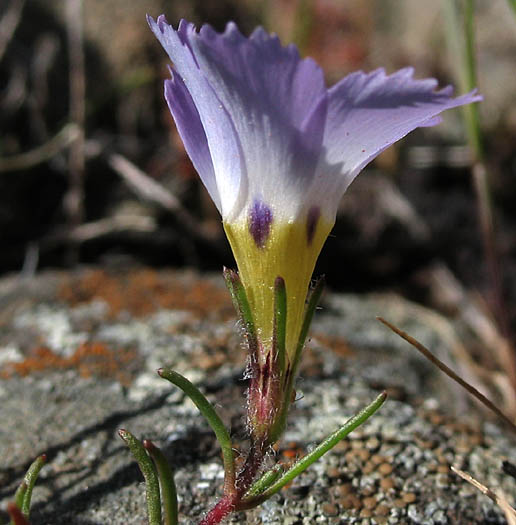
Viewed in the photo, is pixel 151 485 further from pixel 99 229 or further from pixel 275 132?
pixel 99 229

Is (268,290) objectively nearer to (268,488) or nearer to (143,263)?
(268,488)

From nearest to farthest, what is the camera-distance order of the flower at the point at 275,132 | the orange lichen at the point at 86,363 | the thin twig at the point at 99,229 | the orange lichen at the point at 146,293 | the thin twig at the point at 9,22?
the flower at the point at 275,132
the orange lichen at the point at 86,363
the orange lichen at the point at 146,293
the thin twig at the point at 99,229
the thin twig at the point at 9,22

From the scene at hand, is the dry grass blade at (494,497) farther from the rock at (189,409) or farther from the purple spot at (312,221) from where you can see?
the purple spot at (312,221)

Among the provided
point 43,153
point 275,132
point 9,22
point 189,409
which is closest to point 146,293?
point 189,409

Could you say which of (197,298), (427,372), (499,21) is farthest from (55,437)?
(499,21)

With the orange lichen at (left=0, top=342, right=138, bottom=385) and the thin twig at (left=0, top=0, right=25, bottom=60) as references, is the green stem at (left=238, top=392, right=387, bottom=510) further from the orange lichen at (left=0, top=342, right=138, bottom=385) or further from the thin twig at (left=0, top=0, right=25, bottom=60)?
the thin twig at (left=0, top=0, right=25, bottom=60)

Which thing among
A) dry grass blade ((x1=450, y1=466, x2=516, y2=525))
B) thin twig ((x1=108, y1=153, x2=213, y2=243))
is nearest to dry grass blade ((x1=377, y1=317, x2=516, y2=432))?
dry grass blade ((x1=450, y1=466, x2=516, y2=525))

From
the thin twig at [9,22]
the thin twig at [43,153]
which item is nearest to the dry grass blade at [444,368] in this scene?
the thin twig at [43,153]
